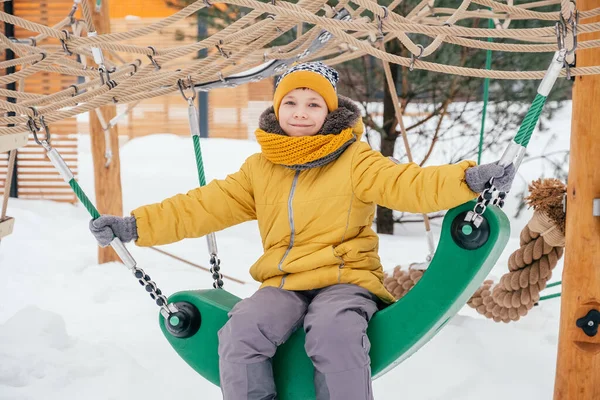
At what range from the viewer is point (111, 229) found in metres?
1.41

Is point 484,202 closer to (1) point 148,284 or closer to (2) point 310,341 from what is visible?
(2) point 310,341

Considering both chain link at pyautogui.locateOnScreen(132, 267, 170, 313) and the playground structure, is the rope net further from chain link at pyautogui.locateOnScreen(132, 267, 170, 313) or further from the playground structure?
chain link at pyautogui.locateOnScreen(132, 267, 170, 313)

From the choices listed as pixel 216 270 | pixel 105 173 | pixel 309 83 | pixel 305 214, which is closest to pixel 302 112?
pixel 309 83

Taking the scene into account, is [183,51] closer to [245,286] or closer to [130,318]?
[130,318]

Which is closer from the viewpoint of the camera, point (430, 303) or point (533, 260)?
point (430, 303)

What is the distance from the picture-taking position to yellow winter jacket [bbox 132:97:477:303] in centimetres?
139

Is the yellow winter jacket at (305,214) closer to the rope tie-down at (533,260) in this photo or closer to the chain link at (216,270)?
the chain link at (216,270)

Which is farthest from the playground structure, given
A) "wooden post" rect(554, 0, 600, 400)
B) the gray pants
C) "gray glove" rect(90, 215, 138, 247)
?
the gray pants

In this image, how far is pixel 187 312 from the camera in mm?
1432

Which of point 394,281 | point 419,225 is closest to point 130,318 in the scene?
point 394,281

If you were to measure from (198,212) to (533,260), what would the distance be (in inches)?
42.8

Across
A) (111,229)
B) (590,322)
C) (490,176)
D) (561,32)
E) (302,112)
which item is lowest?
(590,322)

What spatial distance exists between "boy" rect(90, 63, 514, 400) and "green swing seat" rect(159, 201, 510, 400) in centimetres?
3

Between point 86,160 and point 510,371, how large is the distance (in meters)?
5.64
